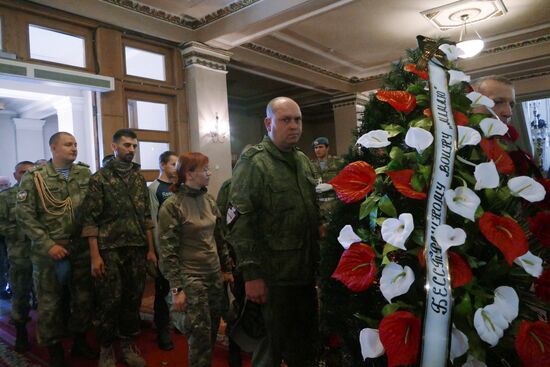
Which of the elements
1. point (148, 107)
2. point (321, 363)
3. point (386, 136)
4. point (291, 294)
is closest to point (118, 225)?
point (291, 294)

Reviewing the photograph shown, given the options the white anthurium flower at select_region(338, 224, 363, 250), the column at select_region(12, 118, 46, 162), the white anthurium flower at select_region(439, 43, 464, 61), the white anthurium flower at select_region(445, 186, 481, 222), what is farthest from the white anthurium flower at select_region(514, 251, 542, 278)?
the column at select_region(12, 118, 46, 162)

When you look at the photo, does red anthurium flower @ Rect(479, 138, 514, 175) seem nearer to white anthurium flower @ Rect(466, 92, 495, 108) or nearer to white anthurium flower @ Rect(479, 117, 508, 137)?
white anthurium flower @ Rect(479, 117, 508, 137)

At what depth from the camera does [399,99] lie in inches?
42.7

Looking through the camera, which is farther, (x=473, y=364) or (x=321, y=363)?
(x=321, y=363)

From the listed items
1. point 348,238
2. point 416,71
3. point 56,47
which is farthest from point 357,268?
point 56,47

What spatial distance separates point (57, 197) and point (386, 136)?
2.36m

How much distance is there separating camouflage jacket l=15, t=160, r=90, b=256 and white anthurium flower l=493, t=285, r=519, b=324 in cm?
239

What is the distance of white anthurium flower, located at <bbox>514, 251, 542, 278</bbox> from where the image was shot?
82 cm

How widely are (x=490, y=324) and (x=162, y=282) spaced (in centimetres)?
253

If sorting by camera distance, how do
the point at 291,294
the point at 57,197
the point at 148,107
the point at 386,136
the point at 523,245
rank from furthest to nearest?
the point at 148,107 → the point at 57,197 → the point at 291,294 → the point at 386,136 → the point at 523,245

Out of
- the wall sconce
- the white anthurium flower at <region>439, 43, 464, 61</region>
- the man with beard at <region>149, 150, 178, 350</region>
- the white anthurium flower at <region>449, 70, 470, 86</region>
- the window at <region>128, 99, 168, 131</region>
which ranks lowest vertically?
the man with beard at <region>149, 150, 178, 350</region>

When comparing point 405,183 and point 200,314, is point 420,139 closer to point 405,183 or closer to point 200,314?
point 405,183

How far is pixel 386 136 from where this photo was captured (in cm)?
103

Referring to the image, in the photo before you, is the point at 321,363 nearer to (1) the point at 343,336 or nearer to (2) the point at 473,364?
(1) the point at 343,336
